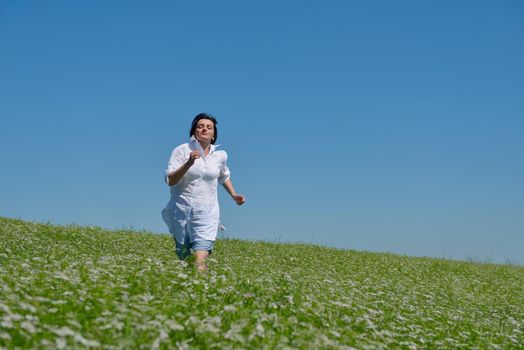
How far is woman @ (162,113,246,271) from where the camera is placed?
34.2 ft

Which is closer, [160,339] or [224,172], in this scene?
[160,339]

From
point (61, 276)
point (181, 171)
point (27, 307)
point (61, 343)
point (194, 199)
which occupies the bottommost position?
point (61, 343)

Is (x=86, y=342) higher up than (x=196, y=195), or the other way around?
(x=196, y=195)

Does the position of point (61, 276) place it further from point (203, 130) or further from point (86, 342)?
point (203, 130)

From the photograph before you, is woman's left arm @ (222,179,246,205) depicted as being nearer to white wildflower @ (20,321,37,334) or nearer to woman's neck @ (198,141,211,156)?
woman's neck @ (198,141,211,156)

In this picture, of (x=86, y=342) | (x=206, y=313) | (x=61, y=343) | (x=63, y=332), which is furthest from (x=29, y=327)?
(x=206, y=313)

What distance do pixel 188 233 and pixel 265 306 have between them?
6.71 ft

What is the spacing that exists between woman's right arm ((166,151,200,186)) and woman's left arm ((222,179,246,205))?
1.40 m

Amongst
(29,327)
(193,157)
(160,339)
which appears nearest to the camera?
(29,327)

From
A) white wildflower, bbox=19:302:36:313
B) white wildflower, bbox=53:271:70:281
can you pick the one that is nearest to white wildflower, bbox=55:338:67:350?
white wildflower, bbox=19:302:36:313

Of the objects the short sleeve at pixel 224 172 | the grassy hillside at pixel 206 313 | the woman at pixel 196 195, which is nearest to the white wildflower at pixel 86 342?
the grassy hillside at pixel 206 313

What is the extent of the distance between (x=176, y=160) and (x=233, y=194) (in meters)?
1.45

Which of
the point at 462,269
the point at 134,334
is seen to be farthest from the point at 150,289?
the point at 462,269

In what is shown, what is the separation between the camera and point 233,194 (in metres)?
11.5
